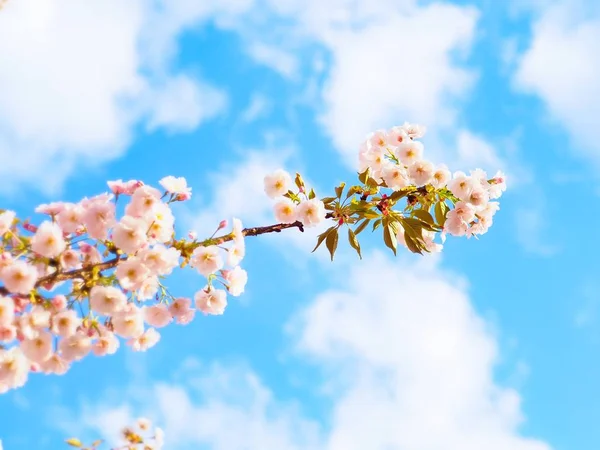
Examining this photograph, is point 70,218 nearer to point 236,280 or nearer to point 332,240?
point 236,280

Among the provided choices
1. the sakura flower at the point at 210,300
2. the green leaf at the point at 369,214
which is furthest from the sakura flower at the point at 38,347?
the green leaf at the point at 369,214

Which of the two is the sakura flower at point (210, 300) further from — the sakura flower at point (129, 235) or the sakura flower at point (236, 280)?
the sakura flower at point (129, 235)

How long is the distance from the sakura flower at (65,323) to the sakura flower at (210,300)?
2.03ft

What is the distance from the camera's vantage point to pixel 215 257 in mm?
2666

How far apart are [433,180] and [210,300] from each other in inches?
60.7

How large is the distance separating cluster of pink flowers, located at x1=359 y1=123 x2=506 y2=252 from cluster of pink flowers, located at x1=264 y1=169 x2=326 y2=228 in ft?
2.02

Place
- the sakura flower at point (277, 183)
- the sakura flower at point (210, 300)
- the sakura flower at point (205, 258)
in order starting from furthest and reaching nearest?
1. the sakura flower at point (277, 183)
2. the sakura flower at point (210, 300)
3. the sakura flower at point (205, 258)

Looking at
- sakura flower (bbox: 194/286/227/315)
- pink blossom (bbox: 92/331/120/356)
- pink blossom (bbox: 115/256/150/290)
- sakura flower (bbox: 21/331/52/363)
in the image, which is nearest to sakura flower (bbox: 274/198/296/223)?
sakura flower (bbox: 194/286/227/315)

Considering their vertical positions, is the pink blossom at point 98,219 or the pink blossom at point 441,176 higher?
the pink blossom at point 441,176

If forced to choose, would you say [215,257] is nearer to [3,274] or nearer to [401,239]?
[3,274]

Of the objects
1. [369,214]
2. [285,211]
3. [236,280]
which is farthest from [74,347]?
[369,214]

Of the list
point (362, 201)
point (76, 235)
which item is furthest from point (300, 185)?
point (76, 235)

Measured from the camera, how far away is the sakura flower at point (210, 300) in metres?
2.82

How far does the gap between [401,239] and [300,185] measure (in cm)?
78
